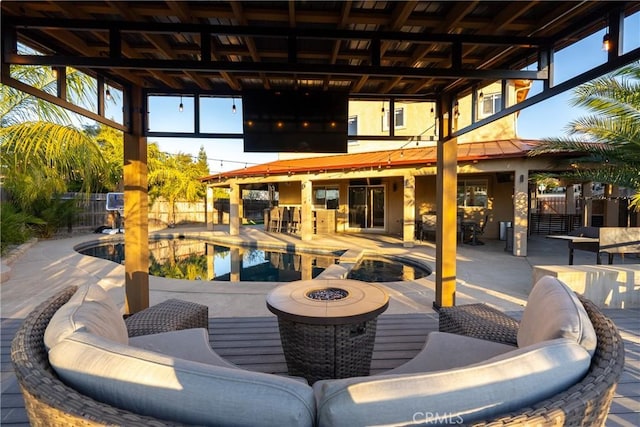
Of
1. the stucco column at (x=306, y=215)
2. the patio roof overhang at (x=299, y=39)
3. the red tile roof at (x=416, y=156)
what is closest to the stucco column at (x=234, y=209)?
the red tile roof at (x=416, y=156)

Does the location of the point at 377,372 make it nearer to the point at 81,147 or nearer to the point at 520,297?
the point at 520,297

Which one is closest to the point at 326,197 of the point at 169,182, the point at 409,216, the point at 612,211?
the point at 409,216

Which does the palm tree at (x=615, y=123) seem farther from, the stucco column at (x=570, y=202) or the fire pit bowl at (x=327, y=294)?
the stucco column at (x=570, y=202)

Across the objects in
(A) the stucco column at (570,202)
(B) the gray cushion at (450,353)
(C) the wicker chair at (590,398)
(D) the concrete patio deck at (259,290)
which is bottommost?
(D) the concrete patio deck at (259,290)

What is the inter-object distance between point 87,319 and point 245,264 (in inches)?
292

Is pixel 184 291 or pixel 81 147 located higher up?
pixel 81 147

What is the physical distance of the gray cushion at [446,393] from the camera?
0.87m

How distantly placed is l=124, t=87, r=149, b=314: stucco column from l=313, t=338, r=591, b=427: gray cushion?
3.50 m

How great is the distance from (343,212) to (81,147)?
10.0 meters

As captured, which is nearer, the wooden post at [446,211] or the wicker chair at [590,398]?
the wicker chair at [590,398]

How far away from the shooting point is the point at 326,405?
901 mm

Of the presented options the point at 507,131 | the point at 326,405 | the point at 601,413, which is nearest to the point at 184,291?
the point at 326,405

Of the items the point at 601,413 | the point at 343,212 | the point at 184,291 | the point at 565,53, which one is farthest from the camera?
the point at 343,212

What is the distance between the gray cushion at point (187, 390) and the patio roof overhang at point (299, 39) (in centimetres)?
236
